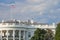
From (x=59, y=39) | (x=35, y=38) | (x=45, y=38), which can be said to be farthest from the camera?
(x=45, y=38)

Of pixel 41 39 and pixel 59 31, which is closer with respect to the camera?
pixel 59 31

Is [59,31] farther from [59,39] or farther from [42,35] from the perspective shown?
[42,35]

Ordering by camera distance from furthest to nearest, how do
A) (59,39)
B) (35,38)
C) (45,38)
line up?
(45,38) → (35,38) → (59,39)

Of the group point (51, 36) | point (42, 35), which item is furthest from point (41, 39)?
point (51, 36)

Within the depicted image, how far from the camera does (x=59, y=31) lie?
138250mm

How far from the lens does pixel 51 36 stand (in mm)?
178875


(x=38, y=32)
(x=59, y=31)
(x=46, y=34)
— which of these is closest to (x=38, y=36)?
(x=38, y=32)

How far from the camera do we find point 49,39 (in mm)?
174250

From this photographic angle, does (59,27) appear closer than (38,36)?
Yes

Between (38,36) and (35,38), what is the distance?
1.89 m

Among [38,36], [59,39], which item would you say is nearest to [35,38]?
[38,36]

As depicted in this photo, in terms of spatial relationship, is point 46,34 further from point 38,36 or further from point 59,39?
point 59,39

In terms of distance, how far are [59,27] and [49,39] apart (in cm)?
3411

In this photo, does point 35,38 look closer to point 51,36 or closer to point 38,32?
point 38,32
